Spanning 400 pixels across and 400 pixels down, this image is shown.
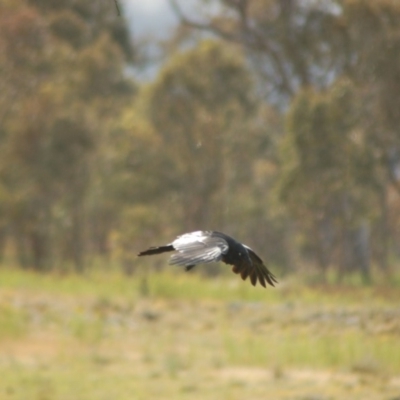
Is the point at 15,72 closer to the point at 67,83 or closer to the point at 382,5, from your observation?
the point at 67,83

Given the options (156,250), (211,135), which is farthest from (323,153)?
(156,250)

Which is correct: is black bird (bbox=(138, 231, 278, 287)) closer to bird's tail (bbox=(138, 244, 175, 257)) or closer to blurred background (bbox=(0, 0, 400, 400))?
bird's tail (bbox=(138, 244, 175, 257))

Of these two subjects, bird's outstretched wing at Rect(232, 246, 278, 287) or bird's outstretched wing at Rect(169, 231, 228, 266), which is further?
bird's outstretched wing at Rect(232, 246, 278, 287)

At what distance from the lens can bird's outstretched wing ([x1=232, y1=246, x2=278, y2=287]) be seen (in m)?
4.01

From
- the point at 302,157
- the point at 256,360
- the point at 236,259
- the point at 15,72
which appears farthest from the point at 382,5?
the point at 236,259

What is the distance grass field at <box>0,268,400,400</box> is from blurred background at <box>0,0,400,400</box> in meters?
0.09

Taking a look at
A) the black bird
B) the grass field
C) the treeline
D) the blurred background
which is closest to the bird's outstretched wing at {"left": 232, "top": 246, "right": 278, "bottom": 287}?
the black bird

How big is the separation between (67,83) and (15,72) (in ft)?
10.9

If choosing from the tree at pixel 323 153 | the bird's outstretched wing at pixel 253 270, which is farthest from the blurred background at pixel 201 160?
the bird's outstretched wing at pixel 253 270

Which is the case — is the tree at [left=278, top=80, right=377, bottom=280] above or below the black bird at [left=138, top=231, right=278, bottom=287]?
above

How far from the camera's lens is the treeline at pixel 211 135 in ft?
75.7

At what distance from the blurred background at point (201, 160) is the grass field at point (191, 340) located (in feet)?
0.30

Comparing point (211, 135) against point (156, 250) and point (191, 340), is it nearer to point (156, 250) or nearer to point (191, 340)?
point (191, 340)

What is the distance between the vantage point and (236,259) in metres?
3.89
